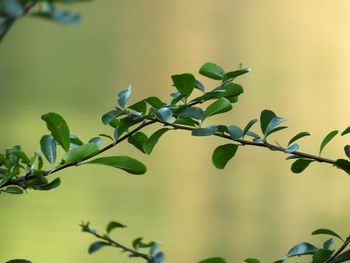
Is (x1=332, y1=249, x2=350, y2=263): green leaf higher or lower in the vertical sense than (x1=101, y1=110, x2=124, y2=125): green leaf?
lower

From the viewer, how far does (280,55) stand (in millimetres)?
1387

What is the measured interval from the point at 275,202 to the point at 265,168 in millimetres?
88

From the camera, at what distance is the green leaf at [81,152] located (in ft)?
1.65

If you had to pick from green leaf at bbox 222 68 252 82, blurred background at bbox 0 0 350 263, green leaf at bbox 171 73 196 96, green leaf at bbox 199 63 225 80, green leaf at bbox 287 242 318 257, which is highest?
blurred background at bbox 0 0 350 263

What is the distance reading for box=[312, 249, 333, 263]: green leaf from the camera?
526 mm

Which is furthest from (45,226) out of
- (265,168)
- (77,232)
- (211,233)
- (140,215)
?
(265,168)

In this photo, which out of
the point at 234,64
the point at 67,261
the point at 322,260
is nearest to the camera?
the point at 322,260

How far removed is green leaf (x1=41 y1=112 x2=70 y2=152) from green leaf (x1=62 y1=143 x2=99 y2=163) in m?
0.02

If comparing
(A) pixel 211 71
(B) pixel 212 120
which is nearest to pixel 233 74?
(A) pixel 211 71

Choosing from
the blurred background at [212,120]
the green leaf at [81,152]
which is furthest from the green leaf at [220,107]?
the blurred background at [212,120]

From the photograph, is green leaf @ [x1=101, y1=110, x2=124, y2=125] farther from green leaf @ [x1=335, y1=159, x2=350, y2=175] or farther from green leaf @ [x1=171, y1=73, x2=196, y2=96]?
green leaf @ [x1=335, y1=159, x2=350, y2=175]

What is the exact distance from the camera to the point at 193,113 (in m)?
0.54

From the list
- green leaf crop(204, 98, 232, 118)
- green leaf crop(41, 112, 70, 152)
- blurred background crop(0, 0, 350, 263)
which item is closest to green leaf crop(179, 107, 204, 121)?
green leaf crop(204, 98, 232, 118)

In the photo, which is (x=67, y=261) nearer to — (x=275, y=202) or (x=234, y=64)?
(x=275, y=202)
